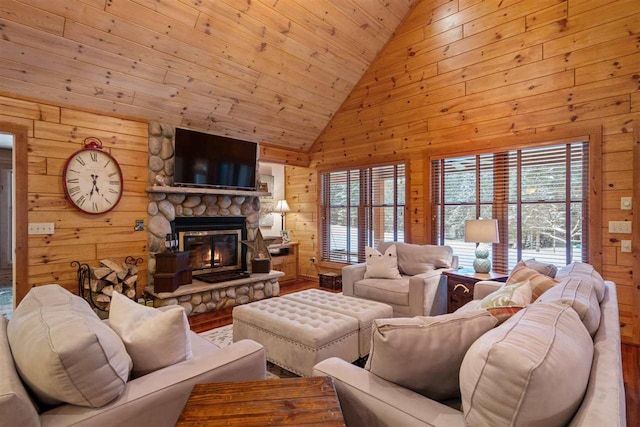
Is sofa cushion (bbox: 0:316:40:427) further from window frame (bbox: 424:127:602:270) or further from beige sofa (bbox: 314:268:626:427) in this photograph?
window frame (bbox: 424:127:602:270)

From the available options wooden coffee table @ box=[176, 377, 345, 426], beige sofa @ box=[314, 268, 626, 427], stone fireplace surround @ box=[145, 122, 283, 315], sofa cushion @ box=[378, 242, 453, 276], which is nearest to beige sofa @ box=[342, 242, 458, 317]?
sofa cushion @ box=[378, 242, 453, 276]

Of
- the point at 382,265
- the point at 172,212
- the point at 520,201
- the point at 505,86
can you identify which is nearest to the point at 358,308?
the point at 382,265

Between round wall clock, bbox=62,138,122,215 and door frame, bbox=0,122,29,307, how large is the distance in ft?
1.10

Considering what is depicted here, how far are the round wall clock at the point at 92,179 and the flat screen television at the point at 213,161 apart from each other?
0.68 meters

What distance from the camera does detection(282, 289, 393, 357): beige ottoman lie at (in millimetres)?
2629

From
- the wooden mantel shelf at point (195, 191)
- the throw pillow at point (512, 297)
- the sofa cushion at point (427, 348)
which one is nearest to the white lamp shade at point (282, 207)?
the wooden mantel shelf at point (195, 191)

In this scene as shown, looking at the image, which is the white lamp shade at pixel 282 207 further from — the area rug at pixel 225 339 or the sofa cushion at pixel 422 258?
the area rug at pixel 225 339

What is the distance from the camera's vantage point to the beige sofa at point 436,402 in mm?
818

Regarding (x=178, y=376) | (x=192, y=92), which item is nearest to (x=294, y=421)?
(x=178, y=376)

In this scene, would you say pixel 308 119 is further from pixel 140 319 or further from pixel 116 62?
pixel 140 319

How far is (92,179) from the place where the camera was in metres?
3.75

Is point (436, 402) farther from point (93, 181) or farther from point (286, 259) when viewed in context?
point (286, 259)

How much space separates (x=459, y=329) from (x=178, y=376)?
1101 mm

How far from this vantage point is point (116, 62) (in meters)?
3.39
